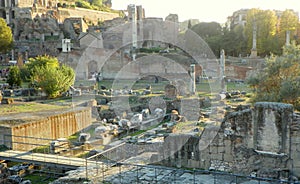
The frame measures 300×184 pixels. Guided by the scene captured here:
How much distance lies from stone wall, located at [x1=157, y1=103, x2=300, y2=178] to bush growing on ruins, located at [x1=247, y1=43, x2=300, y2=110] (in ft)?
19.1

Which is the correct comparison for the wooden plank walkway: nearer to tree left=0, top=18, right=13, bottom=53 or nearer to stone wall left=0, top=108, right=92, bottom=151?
stone wall left=0, top=108, right=92, bottom=151

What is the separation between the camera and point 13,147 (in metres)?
12.9

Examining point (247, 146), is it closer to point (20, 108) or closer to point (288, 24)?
point (20, 108)

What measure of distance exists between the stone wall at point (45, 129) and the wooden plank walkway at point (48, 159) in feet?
1.53

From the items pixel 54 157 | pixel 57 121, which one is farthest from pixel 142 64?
pixel 54 157

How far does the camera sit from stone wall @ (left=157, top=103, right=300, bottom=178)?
8352 mm

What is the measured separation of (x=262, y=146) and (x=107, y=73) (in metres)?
39.4

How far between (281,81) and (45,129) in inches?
406

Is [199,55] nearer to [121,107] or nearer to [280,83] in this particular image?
[121,107]

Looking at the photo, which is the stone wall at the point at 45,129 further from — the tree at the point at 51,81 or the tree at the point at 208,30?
the tree at the point at 208,30

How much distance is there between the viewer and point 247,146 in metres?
A: 8.88

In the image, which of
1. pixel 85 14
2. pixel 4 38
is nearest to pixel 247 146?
pixel 4 38

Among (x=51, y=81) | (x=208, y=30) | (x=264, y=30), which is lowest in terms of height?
(x=51, y=81)

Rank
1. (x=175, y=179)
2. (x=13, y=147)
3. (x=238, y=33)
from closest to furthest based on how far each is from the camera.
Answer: (x=175, y=179) → (x=13, y=147) → (x=238, y=33)
